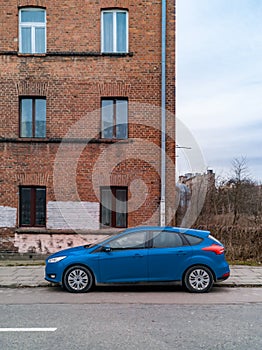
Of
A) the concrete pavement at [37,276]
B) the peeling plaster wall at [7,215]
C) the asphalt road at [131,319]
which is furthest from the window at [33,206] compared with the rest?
the asphalt road at [131,319]

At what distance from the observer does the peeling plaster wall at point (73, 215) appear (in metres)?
13.8

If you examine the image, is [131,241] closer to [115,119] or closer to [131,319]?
[131,319]

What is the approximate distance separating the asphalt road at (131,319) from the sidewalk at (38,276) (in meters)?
0.37

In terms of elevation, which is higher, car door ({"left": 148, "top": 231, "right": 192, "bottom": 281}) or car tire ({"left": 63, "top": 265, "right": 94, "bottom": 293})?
car door ({"left": 148, "top": 231, "right": 192, "bottom": 281})

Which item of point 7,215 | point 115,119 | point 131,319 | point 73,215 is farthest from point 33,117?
point 131,319

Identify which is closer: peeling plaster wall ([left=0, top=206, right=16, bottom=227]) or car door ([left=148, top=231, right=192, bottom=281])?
car door ([left=148, top=231, right=192, bottom=281])

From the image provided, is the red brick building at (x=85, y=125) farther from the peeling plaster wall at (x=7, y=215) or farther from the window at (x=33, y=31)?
the window at (x=33, y=31)

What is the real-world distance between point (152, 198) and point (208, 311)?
6.87 m

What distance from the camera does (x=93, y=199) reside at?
1382 centimetres

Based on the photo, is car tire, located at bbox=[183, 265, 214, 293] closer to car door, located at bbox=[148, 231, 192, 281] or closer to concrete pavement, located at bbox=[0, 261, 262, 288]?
car door, located at bbox=[148, 231, 192, 281]

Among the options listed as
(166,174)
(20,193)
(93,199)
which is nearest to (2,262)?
(20,193)

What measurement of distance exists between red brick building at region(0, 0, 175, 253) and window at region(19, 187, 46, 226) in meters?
0.05

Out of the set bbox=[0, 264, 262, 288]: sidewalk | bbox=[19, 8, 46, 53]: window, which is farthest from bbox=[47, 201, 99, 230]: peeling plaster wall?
bbox=[19, 8, 46, 53]: window

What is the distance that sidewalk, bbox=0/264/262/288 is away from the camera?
9.59 m
